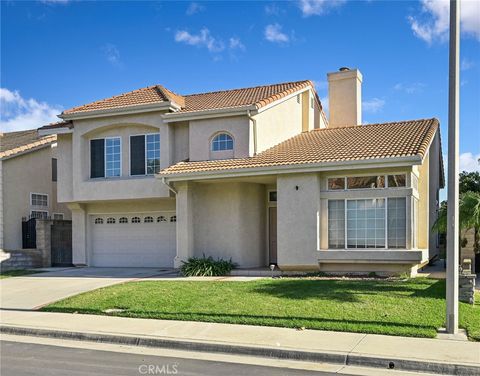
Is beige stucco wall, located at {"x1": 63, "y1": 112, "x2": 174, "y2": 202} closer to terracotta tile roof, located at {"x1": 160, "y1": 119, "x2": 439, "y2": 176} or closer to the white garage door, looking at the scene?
the white garage door

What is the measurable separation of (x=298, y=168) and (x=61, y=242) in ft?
40.8

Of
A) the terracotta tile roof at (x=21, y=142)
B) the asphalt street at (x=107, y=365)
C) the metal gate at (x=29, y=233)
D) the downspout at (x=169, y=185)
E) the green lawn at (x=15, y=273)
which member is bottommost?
the green lawn at (x=15, y=273)

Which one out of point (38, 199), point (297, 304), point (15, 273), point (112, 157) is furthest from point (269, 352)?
point (38, 199)

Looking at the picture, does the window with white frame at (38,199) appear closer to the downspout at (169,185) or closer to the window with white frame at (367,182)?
the downspout at (169,185)

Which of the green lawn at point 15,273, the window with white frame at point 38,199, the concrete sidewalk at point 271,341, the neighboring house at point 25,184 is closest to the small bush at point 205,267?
the concrete sidewalk at point 271,341

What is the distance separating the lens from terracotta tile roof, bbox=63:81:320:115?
2066 cm

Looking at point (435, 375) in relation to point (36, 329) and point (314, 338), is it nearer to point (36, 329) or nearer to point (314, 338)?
point (314, 338)

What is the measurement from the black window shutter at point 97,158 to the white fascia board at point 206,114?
10.7ft

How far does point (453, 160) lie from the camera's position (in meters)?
9.64

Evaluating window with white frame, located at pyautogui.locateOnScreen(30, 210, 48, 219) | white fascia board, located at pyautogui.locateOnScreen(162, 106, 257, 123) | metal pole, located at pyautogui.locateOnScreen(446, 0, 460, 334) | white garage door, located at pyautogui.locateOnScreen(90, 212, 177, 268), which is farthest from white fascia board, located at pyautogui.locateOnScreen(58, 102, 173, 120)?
metal pole, located at pyautogui.locateOnScreen(446, 0, 460, 334)

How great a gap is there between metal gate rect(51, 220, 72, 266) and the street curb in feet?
41.2

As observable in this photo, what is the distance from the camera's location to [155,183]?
2067 centimetres

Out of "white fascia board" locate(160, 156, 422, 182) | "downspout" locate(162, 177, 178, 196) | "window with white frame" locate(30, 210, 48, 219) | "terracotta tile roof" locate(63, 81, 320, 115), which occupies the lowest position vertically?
"window with white frame" locate(30, 210, 48, 219)

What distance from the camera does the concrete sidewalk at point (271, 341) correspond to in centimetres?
818
